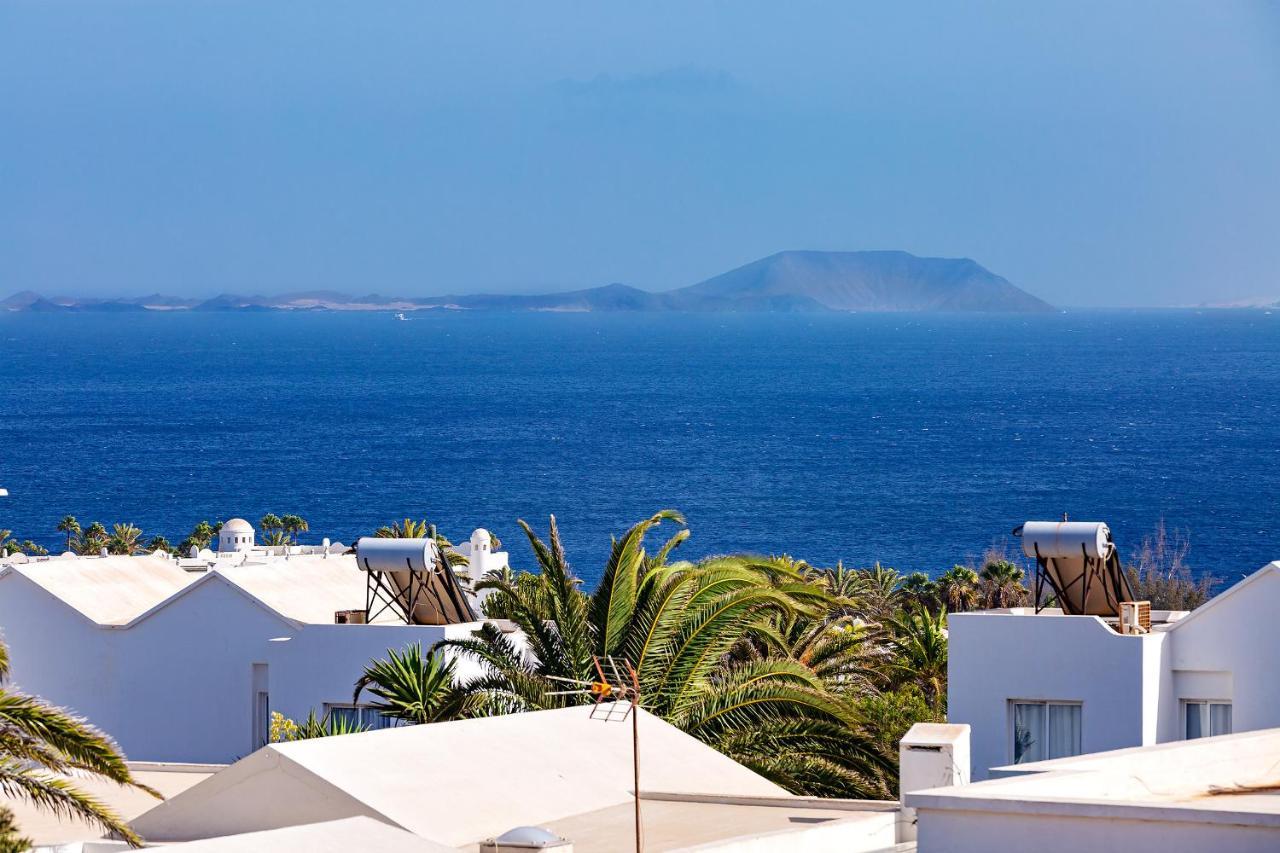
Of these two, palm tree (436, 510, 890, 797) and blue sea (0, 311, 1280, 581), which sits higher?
palm tree (436, 510, 890, 797)

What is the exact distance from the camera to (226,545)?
63.1 meters

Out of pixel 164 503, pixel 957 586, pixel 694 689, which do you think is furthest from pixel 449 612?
pixel 164 503

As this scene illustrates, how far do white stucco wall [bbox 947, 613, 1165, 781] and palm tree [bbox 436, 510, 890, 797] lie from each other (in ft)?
4.61

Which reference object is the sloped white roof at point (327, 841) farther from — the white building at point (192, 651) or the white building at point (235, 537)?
the white building at point (235, 537)

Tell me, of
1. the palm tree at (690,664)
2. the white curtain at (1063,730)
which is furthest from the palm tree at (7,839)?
the white curtain at (1063,730)

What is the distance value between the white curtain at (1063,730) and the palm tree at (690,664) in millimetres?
2069

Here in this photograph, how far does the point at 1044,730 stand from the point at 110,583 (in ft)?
60.5

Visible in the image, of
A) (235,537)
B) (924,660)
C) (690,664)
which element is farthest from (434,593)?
(235,537)

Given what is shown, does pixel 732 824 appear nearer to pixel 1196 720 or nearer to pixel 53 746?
pixel 53 746

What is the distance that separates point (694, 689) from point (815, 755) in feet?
6.74

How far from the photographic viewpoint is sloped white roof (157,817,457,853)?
38.9 feet

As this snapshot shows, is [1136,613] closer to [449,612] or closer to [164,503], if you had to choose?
[449,612]

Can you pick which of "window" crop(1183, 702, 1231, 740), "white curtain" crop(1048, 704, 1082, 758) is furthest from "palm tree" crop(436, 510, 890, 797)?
"window" crop(1183, 702, 1231, 740)

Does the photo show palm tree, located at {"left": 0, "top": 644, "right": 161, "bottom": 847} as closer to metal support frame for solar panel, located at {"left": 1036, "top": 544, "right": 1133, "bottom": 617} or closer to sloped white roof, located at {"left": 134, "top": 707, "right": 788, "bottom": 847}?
sloped white roof, located at {"left": 134, "top": 707, "right": 788, "bottom": 847}
